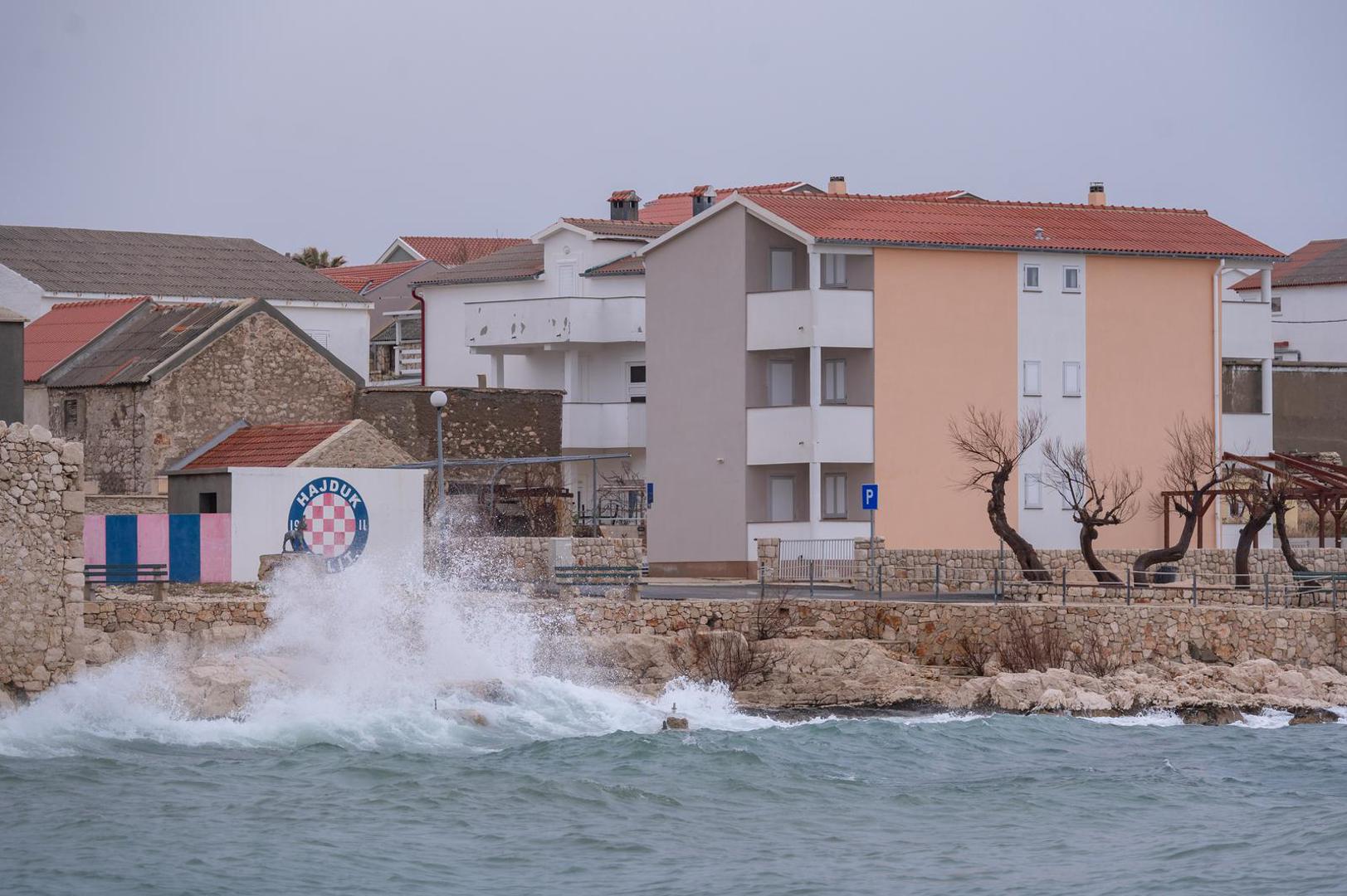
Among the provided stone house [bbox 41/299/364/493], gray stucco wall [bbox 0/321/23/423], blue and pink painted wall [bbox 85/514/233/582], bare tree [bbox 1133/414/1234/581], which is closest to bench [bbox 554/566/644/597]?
blue and pink painted wall [bbox 85/514/233/582]

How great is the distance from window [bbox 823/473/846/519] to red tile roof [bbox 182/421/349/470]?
51.0 ft

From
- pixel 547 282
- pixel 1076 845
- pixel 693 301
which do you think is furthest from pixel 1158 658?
pixel 547 282

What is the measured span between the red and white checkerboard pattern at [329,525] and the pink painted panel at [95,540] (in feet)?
12.6

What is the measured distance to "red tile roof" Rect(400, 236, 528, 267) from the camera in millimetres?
93562

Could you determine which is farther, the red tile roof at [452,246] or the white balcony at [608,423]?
the red tile roof at [452,246]

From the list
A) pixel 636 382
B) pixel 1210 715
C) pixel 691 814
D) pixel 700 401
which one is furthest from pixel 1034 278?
pixel 691 814

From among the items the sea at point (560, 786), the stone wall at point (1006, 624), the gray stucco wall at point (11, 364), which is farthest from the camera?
the stone wall at point (1006, 624)

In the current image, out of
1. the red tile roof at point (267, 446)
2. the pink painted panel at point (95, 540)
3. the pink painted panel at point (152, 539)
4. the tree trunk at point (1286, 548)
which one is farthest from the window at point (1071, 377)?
the pink painted panel at point (95, 540)

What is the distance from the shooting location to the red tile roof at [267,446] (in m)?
40.1

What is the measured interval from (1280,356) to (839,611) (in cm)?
4128

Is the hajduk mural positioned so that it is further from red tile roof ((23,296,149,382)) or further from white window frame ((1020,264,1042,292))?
white window frame ((1020,264,1042,292))

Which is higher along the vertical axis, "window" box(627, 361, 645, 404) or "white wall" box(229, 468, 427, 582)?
"window" box(627, 361, 645, 404)

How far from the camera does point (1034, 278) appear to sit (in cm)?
5409

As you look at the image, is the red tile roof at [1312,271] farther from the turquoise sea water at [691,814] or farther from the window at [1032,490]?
the turquoise sea water at [691,814]
